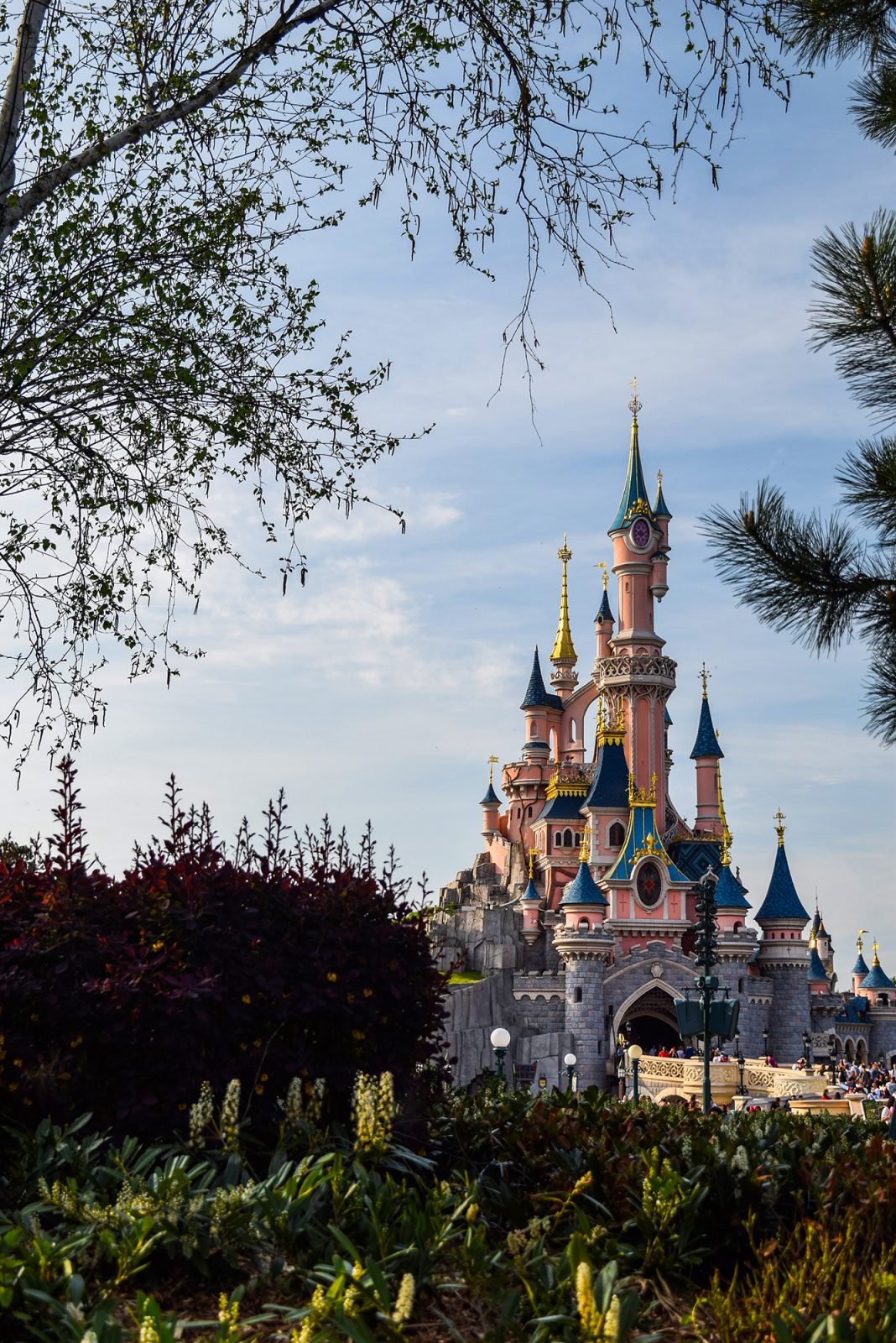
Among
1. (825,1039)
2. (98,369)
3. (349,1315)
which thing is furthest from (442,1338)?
(825,1039)

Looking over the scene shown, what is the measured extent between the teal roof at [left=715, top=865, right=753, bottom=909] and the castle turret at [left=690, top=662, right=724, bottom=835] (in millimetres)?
4324

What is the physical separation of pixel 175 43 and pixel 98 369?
1889 millimetres

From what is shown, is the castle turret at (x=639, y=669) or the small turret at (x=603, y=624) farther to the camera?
the small turret at (x=603, y=624)

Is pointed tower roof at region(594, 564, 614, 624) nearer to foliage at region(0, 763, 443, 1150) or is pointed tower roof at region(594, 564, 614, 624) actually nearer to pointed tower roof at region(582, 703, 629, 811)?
pointed tower roof at region(582, 703, 629, 811)

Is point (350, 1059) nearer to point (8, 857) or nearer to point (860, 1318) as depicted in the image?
point (8, 857)

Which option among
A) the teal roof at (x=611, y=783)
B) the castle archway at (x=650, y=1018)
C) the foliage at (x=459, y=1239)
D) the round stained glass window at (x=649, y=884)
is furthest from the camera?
the teal roof at (x=611, y=783)

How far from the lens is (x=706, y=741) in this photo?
5916 cm

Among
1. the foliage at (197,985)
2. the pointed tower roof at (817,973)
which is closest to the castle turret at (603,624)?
the pointed tower roof at (817,973)

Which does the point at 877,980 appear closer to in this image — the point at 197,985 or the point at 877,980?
the point at 877,980

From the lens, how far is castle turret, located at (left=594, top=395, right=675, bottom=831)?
55375mm

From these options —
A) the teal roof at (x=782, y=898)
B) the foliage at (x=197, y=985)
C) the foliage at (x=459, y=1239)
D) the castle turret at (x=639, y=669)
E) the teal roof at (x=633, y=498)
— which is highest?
the teal roof at (x=633, y=498)

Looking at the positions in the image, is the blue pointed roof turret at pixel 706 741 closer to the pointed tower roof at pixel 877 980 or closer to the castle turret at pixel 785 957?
the castle turret at pixel 785 957

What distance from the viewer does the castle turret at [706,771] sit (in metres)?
57.2

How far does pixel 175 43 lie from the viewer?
7742 millimetres
